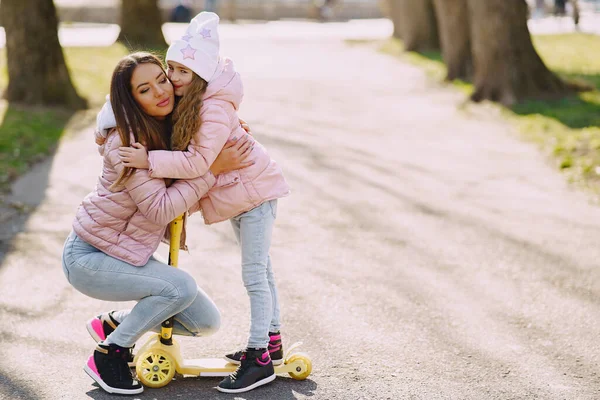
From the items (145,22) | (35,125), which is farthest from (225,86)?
(145,22)

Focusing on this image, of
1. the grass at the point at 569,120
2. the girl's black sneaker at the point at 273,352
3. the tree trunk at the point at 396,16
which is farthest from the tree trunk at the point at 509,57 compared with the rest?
the tree trunk at the point at 396,16

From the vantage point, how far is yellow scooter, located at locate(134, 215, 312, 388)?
164 inches

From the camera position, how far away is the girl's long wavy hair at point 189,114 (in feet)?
12.7

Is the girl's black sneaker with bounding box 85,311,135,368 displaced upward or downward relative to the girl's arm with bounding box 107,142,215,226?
downward

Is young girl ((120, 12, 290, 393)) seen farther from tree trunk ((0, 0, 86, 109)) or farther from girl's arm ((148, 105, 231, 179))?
tree trunk ((0, 0, 86, 109))

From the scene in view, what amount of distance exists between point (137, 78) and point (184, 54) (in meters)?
0.23

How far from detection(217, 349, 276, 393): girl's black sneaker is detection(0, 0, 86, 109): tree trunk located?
27.9 feet

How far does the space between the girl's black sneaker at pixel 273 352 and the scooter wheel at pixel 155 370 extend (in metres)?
0.30

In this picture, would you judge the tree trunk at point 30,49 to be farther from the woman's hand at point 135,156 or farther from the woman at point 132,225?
the woman's hand at point 135,156

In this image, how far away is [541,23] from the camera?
34.0 metres

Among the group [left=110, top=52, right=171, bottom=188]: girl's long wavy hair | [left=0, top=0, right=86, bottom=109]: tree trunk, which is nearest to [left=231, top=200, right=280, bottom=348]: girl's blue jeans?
[left=110, top=52, right=171, bottom=188]: girl's long wavy hair

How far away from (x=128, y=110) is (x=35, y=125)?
722 centimetres

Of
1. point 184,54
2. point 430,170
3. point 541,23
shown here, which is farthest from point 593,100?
point 541,23

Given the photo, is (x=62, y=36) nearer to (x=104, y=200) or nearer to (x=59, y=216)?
(x=59, y=216)
